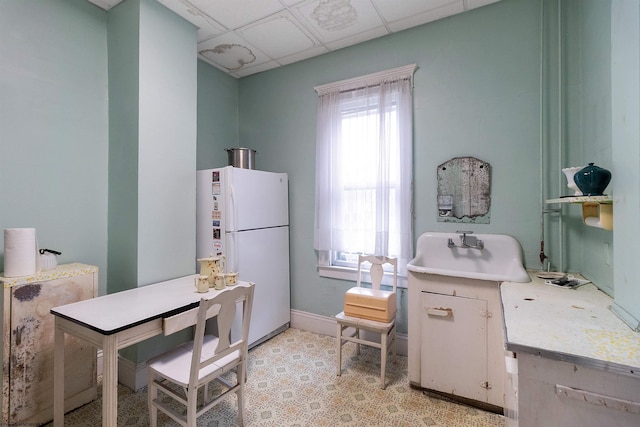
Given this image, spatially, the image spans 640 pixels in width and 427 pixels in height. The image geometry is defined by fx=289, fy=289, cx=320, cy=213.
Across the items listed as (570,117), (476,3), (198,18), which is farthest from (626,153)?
(198,18)

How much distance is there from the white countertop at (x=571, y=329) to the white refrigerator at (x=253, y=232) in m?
1.97

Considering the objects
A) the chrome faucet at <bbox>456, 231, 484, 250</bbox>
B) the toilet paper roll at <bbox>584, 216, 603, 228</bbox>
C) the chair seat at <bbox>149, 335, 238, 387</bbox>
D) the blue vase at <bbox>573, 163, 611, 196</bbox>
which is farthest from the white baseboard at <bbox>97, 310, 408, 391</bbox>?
the blue vase at <bbox>573, 163, 611, 196</bbox>

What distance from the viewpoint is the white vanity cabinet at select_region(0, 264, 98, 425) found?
1.62 metres

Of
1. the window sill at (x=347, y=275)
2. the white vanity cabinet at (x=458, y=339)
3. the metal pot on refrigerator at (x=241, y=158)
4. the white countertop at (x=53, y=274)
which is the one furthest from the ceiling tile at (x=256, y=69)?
the white vanity cabinet at (x=458, y=339)

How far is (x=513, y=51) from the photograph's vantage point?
7.24 ft

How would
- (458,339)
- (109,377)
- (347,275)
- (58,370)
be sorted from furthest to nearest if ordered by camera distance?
(347,275)
(458,339)
(58,370)
(109,377)

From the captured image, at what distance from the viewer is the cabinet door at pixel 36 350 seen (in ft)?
5.38

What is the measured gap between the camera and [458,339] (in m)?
1.90

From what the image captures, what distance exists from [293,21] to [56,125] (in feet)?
6.53

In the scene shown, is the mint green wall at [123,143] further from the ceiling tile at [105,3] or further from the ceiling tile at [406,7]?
the ceiling tile at [406,7]

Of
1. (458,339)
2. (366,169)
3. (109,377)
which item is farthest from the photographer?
(366,169)

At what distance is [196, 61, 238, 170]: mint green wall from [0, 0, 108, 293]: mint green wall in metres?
0.90

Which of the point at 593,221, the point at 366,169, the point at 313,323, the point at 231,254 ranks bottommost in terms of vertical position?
the point at 313,323

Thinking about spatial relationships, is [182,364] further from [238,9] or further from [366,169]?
[238,9]
